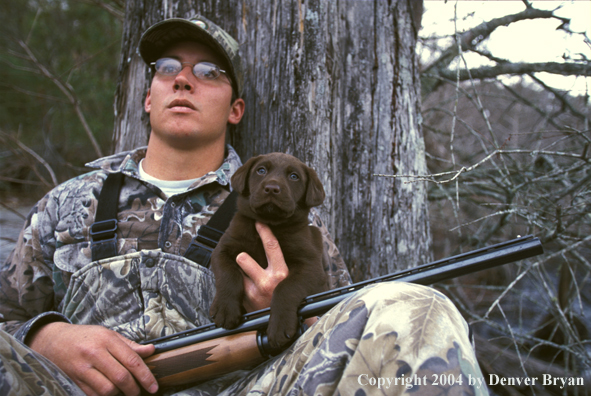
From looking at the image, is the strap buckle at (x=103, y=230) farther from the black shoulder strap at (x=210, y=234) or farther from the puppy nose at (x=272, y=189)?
the puppy nose at (x=272, y=189)

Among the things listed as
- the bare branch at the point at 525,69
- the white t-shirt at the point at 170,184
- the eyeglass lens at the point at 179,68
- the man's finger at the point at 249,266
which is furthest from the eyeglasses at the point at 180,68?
the bare branch at the point at 525,69

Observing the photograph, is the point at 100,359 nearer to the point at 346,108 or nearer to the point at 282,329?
the point at 282,329

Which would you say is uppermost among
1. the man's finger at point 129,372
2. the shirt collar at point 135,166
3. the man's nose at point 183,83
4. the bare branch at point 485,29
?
the bare branch at point 485,29

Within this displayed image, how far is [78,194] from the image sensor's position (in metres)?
2.66

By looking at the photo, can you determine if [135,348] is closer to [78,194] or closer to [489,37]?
[78,194]

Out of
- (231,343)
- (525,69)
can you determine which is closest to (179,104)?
(231,343)

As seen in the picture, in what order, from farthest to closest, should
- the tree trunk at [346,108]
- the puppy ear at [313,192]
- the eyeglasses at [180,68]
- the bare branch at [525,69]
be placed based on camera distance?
the bare branch at [525,69], the tree trunk at [346,108], the eyeglasses at [180,68], the puppy ear at [313,192]

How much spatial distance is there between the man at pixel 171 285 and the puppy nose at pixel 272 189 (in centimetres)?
25

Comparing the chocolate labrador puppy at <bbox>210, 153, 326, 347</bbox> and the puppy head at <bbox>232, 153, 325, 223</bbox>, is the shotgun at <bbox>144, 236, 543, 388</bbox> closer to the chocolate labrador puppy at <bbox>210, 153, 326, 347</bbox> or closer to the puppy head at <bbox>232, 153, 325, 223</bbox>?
the chocolate labrador puppy at <bbox>210, 153, 326, 347</bbox>

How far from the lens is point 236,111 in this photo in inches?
124

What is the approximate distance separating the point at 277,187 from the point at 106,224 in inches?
45.2


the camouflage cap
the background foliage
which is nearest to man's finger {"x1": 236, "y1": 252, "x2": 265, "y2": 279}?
the camouflage cap

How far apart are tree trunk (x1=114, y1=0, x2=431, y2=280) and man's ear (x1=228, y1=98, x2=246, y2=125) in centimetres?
12

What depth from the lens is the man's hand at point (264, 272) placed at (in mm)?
2141
